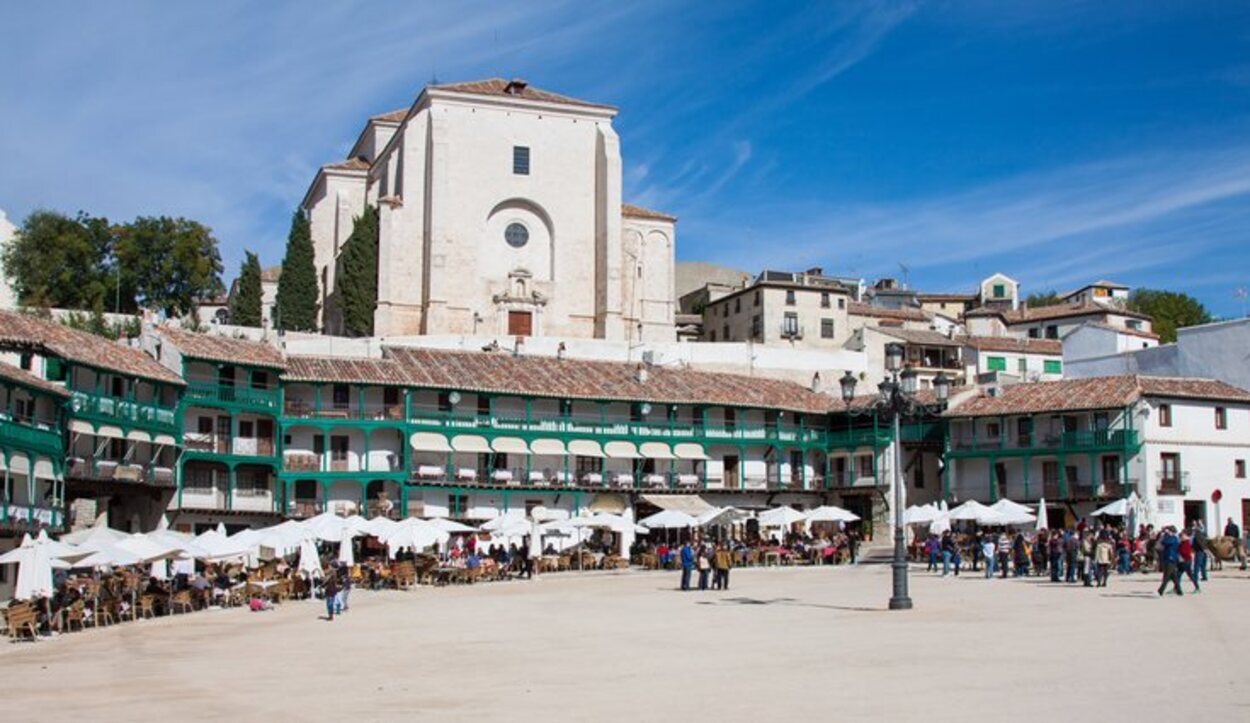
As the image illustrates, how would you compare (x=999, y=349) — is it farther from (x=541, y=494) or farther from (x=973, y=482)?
(x=541, y=494)

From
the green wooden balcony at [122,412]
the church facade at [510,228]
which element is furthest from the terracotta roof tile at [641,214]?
the green wooden balcony at [122,412]

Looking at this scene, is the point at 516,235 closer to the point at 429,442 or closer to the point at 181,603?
the point at 429,442

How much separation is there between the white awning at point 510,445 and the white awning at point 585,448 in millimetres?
1972

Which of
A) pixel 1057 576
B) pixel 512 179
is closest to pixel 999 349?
pixel 512 179

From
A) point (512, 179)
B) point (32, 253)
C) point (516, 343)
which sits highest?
point (512, 179)

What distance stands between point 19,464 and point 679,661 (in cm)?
2541

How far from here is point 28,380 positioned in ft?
129

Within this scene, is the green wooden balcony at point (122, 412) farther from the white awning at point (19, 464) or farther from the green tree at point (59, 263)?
the green tree at point (59, 263)

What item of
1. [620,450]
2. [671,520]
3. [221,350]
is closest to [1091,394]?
[620,450]

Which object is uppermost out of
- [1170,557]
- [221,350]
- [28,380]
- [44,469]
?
A: [221,350]

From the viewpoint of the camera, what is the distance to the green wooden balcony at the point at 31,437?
3803 cm

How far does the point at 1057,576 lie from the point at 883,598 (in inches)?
279

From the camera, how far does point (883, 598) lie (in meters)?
32.1

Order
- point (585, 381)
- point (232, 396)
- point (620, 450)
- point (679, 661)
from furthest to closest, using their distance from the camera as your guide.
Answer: point (585, 381), point (620, 450), point (232, 396), point (679, 661)
